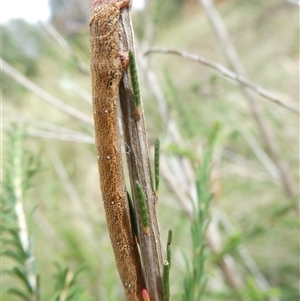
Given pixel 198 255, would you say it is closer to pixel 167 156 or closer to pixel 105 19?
pixel 105 19

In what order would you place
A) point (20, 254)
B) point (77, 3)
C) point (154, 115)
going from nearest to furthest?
point (20, 254) < point (77, 3) < point (154, 115)

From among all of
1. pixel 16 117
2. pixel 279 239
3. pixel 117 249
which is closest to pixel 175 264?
pixel 279 239

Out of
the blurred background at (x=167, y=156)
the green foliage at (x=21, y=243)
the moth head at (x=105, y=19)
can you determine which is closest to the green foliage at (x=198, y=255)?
the blurred background at (x=167, y=156)

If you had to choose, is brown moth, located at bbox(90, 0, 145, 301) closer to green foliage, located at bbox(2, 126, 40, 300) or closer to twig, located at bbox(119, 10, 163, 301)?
twig, located at bbox(119, 10, 163, 301)

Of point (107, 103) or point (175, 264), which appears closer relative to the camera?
point (107, 103)

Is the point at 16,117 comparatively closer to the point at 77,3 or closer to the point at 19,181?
the point at 77,3

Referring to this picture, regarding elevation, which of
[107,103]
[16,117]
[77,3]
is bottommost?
[107,103]

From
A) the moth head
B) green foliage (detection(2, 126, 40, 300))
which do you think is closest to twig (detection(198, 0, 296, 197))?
green foliage (detection(2, 126, 40, 300))
